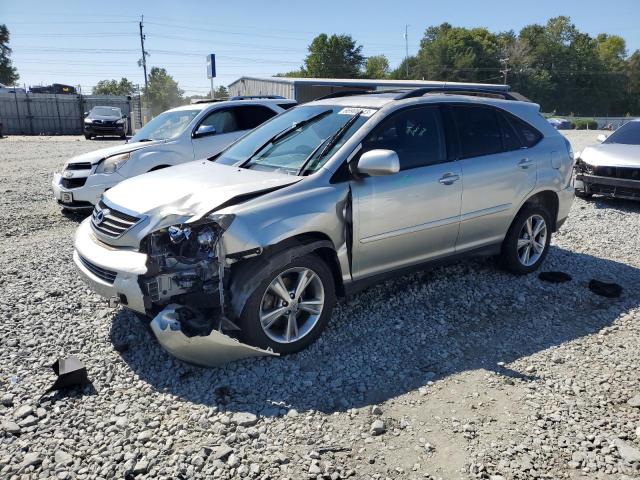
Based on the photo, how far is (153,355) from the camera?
3.95 metres

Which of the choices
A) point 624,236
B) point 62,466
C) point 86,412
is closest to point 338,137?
point 86,412

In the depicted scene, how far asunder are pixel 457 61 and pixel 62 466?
98.8 m

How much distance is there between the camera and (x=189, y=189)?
399 cm

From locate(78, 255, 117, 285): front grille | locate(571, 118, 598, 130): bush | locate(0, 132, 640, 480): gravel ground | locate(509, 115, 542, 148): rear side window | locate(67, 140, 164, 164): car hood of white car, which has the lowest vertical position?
locate(571, 118, 598, 130): bush

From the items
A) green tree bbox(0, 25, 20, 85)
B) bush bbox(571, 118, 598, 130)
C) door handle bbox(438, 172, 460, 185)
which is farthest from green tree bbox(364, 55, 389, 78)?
door handle bbox(438, 172, 460, 185)

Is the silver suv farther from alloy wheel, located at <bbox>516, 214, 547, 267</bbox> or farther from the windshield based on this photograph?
the windshield

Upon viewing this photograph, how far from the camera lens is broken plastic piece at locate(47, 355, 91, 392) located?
3.45m

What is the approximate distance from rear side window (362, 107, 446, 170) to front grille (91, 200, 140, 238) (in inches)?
74.1

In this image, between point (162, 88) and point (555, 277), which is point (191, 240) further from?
point (162, 88)

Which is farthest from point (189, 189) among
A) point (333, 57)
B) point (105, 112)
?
point (333, 57)

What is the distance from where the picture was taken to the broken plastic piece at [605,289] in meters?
5.23

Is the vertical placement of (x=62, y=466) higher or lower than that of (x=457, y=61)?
lower

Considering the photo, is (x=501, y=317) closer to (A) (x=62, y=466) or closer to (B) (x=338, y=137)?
(B) (x=338, y=137)

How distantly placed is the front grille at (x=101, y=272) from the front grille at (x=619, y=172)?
841 cm
